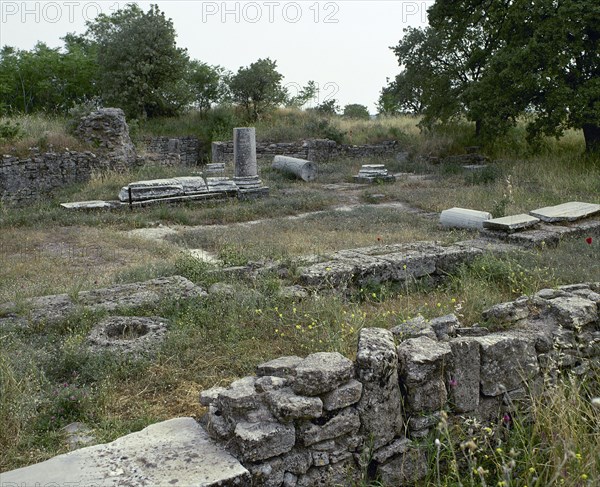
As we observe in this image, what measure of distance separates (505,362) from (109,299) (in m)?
3.83

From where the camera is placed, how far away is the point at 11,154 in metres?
14.9

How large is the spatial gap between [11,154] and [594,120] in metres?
15.6

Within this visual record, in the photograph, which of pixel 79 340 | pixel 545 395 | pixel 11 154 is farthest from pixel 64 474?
pixel 11 154

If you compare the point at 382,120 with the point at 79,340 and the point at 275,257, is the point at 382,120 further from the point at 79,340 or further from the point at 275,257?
the point at 79,340

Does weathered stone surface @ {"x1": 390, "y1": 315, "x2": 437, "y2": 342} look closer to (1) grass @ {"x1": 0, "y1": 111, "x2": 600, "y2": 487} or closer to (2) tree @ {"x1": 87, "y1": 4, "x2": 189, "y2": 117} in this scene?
(1) grass @ {"x1": 0, "y1": 111, "x2": 600, "y2": 487}

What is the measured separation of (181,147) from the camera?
2466cm

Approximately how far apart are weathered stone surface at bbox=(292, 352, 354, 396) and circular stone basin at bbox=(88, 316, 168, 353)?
187 centimetres

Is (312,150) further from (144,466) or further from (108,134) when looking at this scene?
(144,466)

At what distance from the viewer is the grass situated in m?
3.46

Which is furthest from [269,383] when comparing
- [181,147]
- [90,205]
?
[181,147]

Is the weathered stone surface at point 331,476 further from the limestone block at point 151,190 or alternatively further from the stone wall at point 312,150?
the stone wall at point 312,150

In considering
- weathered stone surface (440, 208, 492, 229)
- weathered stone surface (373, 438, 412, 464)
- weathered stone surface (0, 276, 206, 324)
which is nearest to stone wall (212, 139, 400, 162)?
weathered stone surface (440, 208, 492, 229)

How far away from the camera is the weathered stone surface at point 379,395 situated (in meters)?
3.29

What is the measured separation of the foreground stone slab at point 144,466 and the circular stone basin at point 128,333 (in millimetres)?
1643
